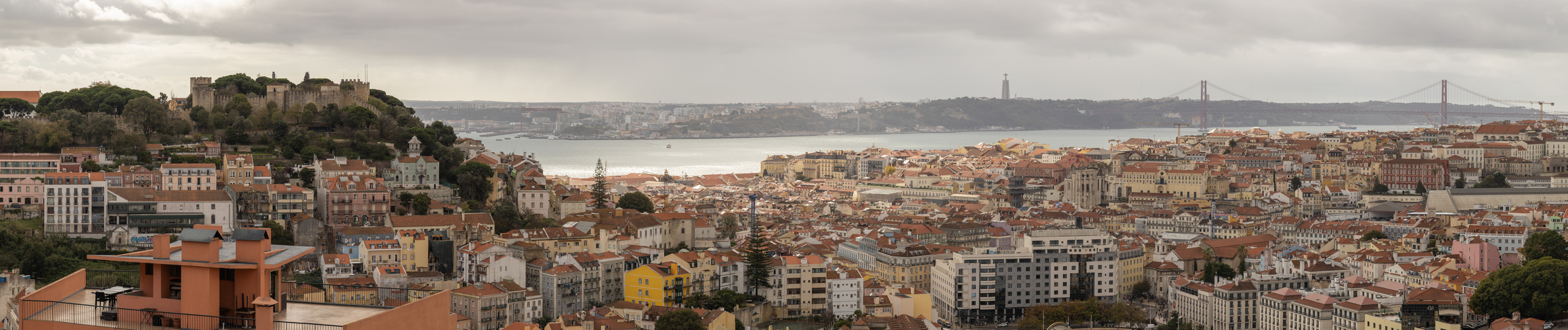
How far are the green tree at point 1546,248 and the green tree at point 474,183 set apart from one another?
16.4m

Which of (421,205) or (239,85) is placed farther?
→ (239,85)

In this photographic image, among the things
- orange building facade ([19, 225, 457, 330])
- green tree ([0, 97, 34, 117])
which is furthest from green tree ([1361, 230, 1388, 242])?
orange building facade ([19, 225, 457, 330])

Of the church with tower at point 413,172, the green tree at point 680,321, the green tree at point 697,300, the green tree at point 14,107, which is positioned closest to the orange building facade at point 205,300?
the green tree at point 680,321

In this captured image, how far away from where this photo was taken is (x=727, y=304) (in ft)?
61.5

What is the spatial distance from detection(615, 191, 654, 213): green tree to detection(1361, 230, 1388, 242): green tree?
42.8 ft

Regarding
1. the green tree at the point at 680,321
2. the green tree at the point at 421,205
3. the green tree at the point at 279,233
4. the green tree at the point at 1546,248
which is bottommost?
the green tree at the point at 680,321

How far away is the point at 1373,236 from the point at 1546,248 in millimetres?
5024

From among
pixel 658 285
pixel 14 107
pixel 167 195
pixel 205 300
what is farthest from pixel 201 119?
pixel 205 300

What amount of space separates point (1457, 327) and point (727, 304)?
349 inches

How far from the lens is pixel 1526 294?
18.5m

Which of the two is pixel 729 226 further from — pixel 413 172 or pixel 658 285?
pixel 658 285

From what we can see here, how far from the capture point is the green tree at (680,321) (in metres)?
16.7

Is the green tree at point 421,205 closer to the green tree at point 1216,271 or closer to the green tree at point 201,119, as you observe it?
the green tree at point 201,119

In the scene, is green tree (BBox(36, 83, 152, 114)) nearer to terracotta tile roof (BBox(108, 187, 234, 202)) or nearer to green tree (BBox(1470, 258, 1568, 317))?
terracotta tile roof (BBox(108, 187, 234, 202))
